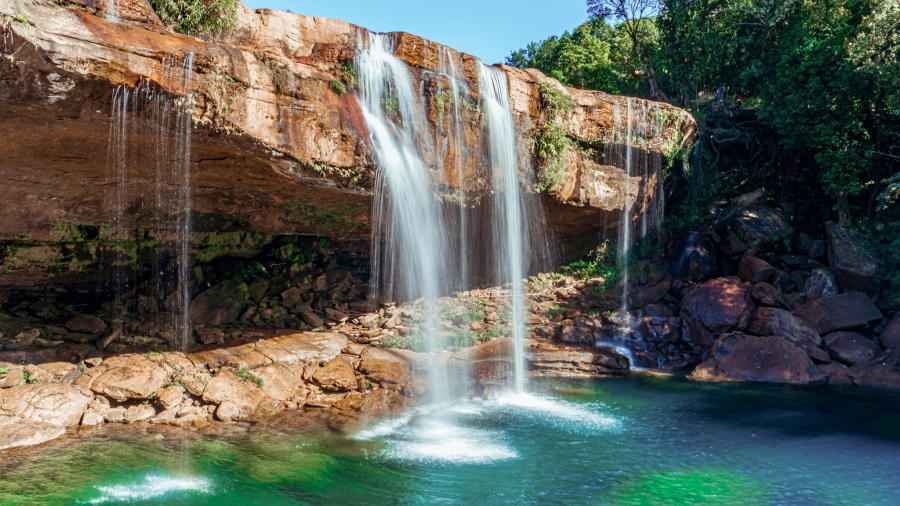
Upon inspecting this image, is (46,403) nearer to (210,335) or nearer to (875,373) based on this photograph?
(210,335)

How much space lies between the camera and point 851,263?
49.4ft

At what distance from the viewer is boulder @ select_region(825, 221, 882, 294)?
14.7 meters

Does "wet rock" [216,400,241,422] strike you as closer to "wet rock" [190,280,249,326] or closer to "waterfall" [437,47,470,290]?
"wet rock" [190,280,249,326]

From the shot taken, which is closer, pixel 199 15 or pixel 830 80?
pixel 199 15

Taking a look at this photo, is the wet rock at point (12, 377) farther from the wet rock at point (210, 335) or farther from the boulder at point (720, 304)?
the boulder at point (720, 304)

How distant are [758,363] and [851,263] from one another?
4966 millimetres

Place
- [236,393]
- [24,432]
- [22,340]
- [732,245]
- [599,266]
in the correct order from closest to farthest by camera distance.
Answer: [24,432]
[236,393]
[22,340]
[732,245]
[599,266]

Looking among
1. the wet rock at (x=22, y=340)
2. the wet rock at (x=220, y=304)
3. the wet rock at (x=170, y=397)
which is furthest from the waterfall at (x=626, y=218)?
the wet rock at (x=22, y=340)

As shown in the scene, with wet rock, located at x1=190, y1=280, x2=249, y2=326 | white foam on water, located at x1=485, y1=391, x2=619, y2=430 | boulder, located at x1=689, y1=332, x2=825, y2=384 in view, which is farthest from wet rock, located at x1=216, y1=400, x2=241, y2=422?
boulder, located at x1=689, y1=332, x2=825, y2=384

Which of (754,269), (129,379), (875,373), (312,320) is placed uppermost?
(754,269)

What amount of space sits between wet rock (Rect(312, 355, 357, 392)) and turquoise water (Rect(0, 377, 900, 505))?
1390 millimetres

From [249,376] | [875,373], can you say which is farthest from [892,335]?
[249,376]

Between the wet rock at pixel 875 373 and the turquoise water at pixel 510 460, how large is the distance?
138 centimetres

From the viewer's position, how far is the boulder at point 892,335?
12.9 metres
